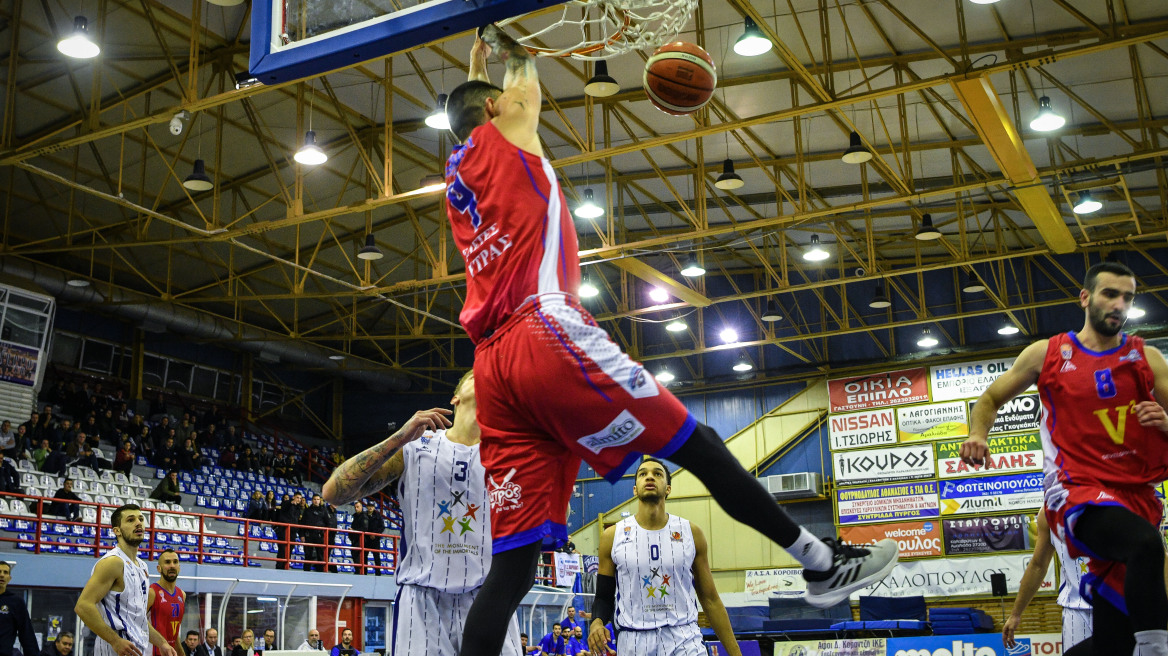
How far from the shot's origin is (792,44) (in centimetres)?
1994

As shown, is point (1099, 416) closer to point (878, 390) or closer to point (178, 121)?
point (178, 121)

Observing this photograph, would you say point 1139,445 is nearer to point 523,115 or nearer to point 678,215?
point 523,115

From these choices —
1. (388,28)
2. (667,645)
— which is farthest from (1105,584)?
(388,28)

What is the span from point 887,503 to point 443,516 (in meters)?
28.7

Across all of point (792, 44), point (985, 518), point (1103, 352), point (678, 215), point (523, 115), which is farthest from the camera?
point (985, 518)

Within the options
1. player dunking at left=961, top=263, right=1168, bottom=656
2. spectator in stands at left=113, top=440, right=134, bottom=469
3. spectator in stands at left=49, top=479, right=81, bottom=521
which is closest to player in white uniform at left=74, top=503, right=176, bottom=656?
player dunking at left=961, top=263, right=1168, bottom=656

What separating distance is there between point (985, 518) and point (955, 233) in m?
8.08

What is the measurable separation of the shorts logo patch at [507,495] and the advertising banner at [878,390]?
3062cm

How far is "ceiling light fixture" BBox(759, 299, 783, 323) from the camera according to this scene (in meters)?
31.5

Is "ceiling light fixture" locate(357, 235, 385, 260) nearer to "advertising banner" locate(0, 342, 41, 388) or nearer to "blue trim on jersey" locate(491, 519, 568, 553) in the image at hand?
"advertising banner" locate(0, 342, 41, 388)

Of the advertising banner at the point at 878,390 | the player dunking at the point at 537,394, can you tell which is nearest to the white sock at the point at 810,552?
the player dunking at the point at 537,394

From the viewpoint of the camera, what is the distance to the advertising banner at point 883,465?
3148 centimetres

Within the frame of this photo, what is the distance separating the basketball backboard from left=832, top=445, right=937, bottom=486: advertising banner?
95.4 feet

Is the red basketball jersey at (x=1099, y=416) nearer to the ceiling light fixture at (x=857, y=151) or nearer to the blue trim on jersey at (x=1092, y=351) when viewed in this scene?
the blue trim on jersey at (x=1092, y=351)
